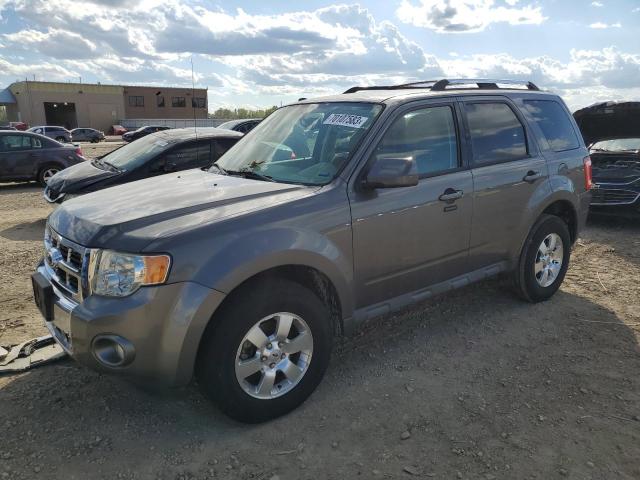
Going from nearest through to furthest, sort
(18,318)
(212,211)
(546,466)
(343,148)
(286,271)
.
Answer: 1. (546,466)
2. (212,211)
3. (286,271)
4. (343,148)
5. (18,318)

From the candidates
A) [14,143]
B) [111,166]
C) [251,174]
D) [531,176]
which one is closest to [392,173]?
[251,174]

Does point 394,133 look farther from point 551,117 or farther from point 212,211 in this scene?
point 551,117

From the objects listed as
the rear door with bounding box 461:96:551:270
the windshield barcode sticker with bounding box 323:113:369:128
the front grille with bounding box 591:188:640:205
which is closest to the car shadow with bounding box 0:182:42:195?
the windshield barcode sticker with bounding box 323:113:369:128

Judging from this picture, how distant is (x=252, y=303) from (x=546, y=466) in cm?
175

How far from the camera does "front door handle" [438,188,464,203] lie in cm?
379

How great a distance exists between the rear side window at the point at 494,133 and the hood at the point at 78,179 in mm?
5330

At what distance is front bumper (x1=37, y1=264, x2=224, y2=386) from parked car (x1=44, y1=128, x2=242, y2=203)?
520 cm

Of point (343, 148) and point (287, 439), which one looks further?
point (343, 148)

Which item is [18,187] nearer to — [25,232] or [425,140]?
[25,232]

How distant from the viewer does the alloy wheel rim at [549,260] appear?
15.8 ft

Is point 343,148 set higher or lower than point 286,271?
higher

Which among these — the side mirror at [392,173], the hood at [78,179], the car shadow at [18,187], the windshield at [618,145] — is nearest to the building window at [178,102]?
the car shadow at [18,187]

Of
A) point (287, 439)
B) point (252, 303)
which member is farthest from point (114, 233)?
point (287, 439)

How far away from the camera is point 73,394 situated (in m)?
3.37
